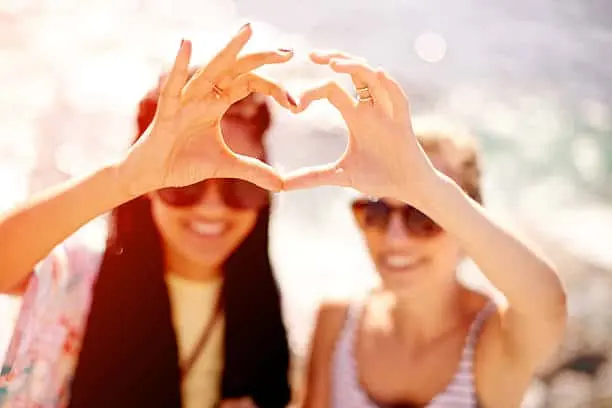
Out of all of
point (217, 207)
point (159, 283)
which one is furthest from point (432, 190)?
point (159, 283)

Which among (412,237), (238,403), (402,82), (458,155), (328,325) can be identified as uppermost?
(402,82)

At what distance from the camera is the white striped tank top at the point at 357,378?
1.00m

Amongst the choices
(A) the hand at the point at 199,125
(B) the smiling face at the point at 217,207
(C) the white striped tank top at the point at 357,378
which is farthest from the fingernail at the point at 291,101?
(C) the white striped tank top at the point at 357,378

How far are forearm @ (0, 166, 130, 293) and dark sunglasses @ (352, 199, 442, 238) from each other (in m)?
0.33

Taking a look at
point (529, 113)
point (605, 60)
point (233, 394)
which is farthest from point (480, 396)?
point (605, 60)

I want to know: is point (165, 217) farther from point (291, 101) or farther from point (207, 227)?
point (291, 101)

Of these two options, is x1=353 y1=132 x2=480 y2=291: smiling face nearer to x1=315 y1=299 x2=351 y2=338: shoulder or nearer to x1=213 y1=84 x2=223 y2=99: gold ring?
x1=315 y1=299 x2=351 y2=338: shoulder

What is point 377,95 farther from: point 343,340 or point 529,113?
point 529,113

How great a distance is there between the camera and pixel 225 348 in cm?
106

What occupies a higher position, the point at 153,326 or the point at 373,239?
the point at 373,239

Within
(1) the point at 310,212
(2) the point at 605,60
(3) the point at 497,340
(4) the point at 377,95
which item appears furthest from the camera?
(2) the point at 605,60

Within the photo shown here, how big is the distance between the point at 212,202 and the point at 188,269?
0.44 ft

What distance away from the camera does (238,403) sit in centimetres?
106

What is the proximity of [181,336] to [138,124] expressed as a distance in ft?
1.03
